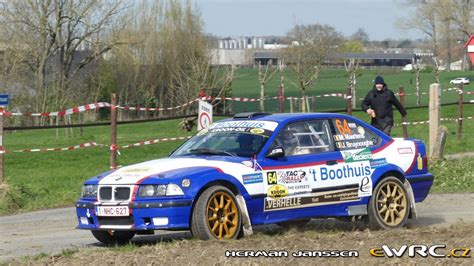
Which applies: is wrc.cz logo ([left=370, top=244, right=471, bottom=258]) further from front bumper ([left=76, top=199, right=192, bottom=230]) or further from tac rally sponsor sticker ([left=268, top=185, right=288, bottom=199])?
front bumper ([left=76, top=199, right=192, bottom=230])

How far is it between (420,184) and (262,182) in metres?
2.49

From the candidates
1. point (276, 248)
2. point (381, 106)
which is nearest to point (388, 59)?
point (381, 106)

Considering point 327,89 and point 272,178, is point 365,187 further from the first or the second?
point 327,89

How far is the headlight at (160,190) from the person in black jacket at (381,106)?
7.39 meters

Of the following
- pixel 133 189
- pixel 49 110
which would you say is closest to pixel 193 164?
pixel 133 189

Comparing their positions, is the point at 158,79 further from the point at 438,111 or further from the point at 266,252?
the point at 266,252

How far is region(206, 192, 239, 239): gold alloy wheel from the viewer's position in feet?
32.2

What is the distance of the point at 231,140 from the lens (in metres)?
10.9

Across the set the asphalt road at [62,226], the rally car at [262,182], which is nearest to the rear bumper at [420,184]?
the rally car at [262,182]

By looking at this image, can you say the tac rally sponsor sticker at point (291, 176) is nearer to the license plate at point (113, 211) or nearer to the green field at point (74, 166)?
the license plate at point (113, 211)

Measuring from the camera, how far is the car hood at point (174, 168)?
999cm

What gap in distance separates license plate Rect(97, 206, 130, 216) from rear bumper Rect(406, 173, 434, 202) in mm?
3705

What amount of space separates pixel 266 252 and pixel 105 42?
47.5 meters

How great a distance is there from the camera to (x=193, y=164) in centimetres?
1023
